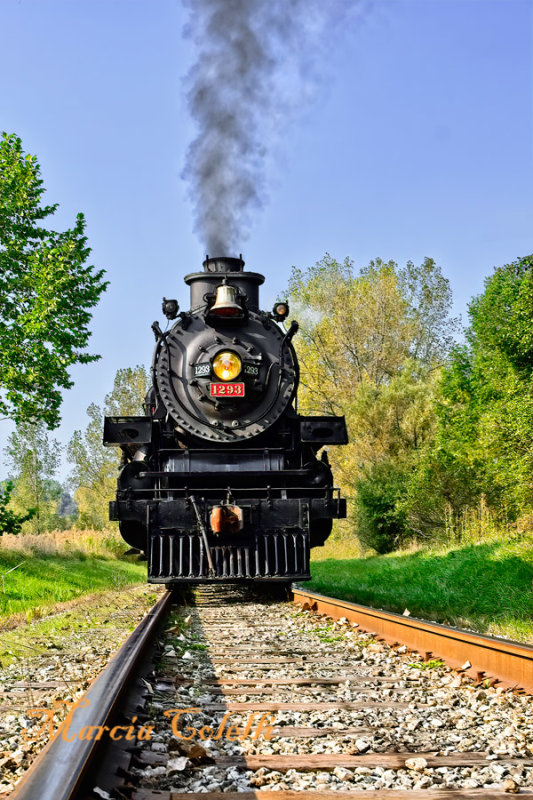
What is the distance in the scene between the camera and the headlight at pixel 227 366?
8156 millimetres

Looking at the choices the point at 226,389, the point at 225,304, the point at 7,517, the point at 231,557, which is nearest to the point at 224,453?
the point at 226,389

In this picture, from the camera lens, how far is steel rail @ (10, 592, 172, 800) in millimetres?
1866

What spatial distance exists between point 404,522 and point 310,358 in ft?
29.4

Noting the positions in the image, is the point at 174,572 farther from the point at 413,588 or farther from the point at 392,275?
the point at 392,275

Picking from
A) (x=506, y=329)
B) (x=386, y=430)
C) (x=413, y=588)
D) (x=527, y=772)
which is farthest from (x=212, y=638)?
(x=386, y=430)

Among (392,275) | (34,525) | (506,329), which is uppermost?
(392,275)

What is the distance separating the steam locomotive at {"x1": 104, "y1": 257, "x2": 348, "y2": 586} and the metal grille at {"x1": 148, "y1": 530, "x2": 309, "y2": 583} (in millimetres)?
12

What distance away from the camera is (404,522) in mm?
21344

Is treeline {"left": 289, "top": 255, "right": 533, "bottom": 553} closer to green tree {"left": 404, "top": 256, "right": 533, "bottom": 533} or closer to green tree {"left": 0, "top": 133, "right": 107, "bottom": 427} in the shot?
green tree {"left": 404, "top": 256, "right": 533, "bottom": 533}

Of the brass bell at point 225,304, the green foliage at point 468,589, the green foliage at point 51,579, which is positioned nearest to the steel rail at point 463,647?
the green foliage at point 468,589

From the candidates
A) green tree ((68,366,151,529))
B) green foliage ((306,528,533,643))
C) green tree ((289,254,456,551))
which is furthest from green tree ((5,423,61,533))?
green foliage ((306,528,533,643))

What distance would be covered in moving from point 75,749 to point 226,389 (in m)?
6.05

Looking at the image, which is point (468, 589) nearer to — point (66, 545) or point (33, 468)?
point (66, 545)

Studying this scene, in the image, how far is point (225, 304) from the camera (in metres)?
8.30
